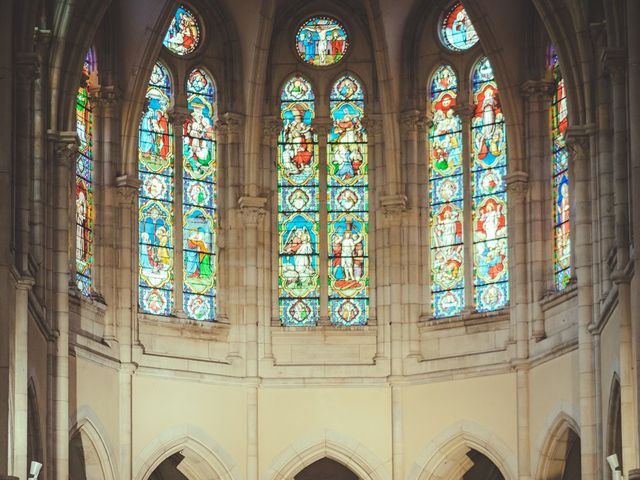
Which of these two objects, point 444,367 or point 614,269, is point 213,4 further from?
point 614,269

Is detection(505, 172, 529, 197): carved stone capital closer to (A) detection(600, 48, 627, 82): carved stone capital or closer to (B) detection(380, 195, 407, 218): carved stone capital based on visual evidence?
(B) detection(380, 195, 407, 218): carved stone capital

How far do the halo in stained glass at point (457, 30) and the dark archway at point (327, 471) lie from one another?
745 cm

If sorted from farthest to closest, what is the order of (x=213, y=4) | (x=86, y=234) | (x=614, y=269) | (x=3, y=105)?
(x=213, y=4) < (x=86, y=234) < (x=614, y=269) < (x=3, y=105)

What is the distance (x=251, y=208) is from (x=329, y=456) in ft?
14.2

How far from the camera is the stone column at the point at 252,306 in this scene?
34406 mm

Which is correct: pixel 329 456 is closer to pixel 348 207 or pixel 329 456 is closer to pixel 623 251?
pixel 348 207

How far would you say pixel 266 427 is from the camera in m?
34.6

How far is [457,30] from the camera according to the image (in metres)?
35.8

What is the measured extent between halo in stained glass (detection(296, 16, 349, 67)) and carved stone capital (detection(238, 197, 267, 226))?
9.44ft

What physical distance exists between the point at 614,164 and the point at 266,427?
28.3 ft

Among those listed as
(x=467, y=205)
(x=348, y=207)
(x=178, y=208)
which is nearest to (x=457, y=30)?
(x=467, y=205)

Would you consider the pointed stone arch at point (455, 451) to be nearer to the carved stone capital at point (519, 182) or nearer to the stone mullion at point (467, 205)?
the stone mullion at point (467, 205)

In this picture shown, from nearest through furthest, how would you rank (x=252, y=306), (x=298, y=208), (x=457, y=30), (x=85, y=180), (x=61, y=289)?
1. (x=61, y=289)
2. (x=85, y=180)
3. (x=252, y=306)
4. (x=457, y=30)
5. (x=298, y=208)

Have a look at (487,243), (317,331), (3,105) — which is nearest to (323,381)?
(317,331)
